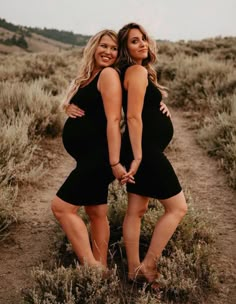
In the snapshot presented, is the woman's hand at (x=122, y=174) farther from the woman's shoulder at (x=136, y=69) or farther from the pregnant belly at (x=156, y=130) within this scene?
the woman's shoulder at (x=136, y=69)

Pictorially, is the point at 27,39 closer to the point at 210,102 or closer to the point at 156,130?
the point at 210,102

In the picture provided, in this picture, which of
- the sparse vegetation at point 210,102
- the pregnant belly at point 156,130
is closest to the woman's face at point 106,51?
the pregnant belly at point 156,130

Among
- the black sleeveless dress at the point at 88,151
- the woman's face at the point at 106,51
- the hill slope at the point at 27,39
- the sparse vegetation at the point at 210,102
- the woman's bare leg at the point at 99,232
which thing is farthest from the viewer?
the hill slope at the point at 27,39

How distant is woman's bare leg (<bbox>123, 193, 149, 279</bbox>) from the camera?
332 centimetres

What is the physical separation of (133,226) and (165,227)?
0.90ft

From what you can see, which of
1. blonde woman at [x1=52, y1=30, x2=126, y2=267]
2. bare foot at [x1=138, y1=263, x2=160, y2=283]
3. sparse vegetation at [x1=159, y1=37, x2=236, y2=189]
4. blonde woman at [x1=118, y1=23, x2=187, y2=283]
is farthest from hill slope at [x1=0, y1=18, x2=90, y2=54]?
bare foot at [x1=138, y1=263, x2=160, y2=283]

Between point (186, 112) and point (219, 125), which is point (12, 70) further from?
point (219, 125)

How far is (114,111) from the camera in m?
3.00

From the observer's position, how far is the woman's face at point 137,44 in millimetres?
3186

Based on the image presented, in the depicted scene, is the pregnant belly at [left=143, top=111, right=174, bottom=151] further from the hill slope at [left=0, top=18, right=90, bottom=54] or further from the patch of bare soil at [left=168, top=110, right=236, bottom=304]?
the hill slope at [left=0, top=18, right=90, bottom=54]

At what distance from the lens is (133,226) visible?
3.35 m

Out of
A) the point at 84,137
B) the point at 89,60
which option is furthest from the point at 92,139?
the point at 89,60

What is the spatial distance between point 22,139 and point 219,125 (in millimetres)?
3386

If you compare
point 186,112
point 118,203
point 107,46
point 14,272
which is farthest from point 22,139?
point 186,112
